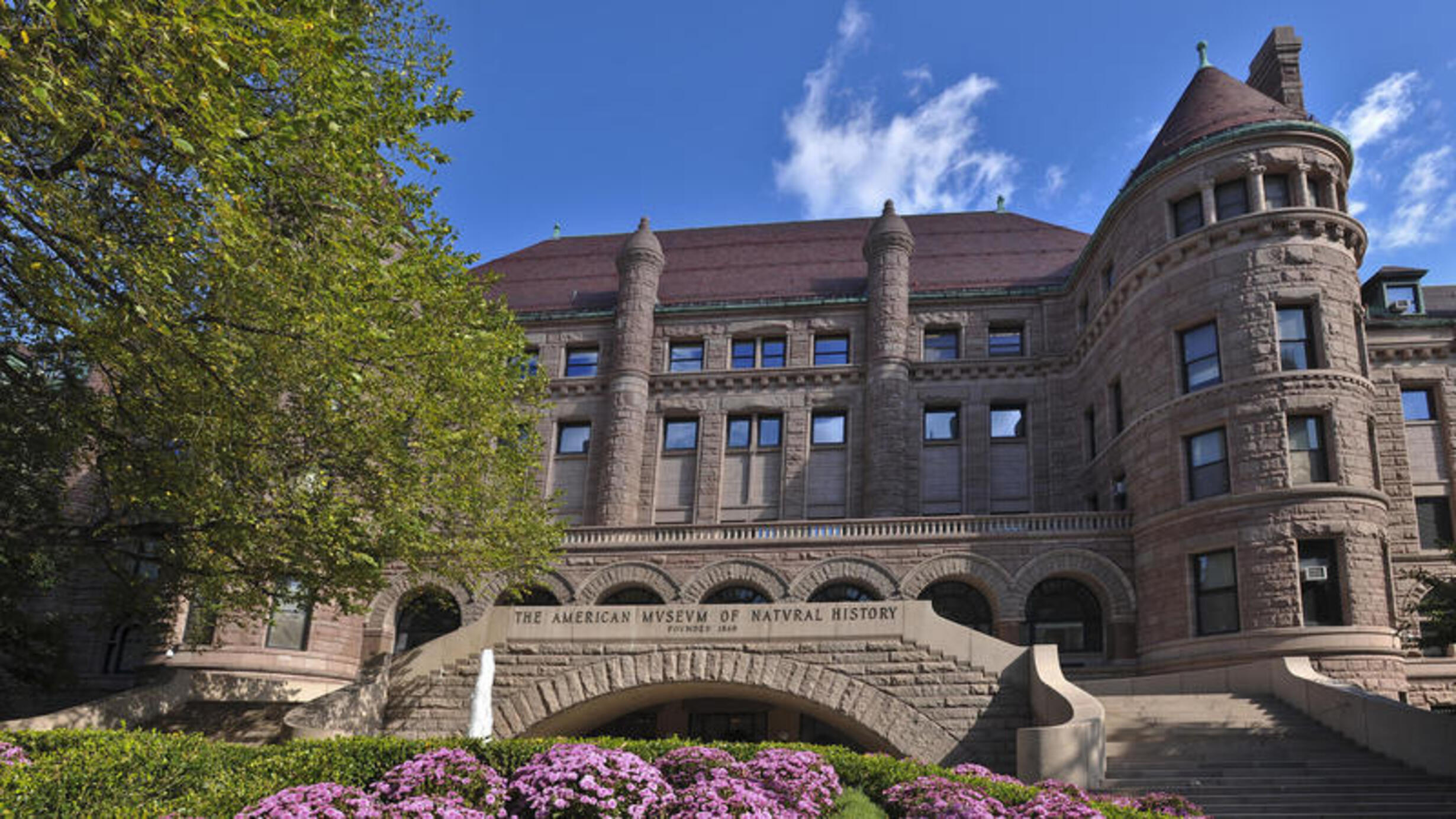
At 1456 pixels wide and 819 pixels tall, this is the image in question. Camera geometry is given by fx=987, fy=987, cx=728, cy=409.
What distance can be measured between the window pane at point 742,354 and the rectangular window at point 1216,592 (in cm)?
1705

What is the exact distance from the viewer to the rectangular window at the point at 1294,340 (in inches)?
931

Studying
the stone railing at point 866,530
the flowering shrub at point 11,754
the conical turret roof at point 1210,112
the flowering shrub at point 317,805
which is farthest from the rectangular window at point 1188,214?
the flowering shrub at point 11,754

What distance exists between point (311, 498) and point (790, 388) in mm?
20018

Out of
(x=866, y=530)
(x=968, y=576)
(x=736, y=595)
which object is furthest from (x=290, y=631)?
(x=968, y=576)

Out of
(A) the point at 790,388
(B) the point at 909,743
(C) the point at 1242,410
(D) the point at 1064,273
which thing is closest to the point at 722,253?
(A) the point at 790,388

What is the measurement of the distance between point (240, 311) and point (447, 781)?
7.67m

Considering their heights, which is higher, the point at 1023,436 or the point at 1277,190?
the point at 1277,190

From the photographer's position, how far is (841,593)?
28.2m

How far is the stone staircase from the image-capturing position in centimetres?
1530

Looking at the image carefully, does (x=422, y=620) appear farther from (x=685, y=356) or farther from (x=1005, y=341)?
(x=1005, y=341)

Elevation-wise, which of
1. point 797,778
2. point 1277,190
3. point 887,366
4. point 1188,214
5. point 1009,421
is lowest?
point 797,778

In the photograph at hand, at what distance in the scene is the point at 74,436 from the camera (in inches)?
662

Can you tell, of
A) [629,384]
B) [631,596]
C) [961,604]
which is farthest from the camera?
[629,384]

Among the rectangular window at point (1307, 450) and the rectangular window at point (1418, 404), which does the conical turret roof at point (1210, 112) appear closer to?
the rectangular window at point (1307, 450)
